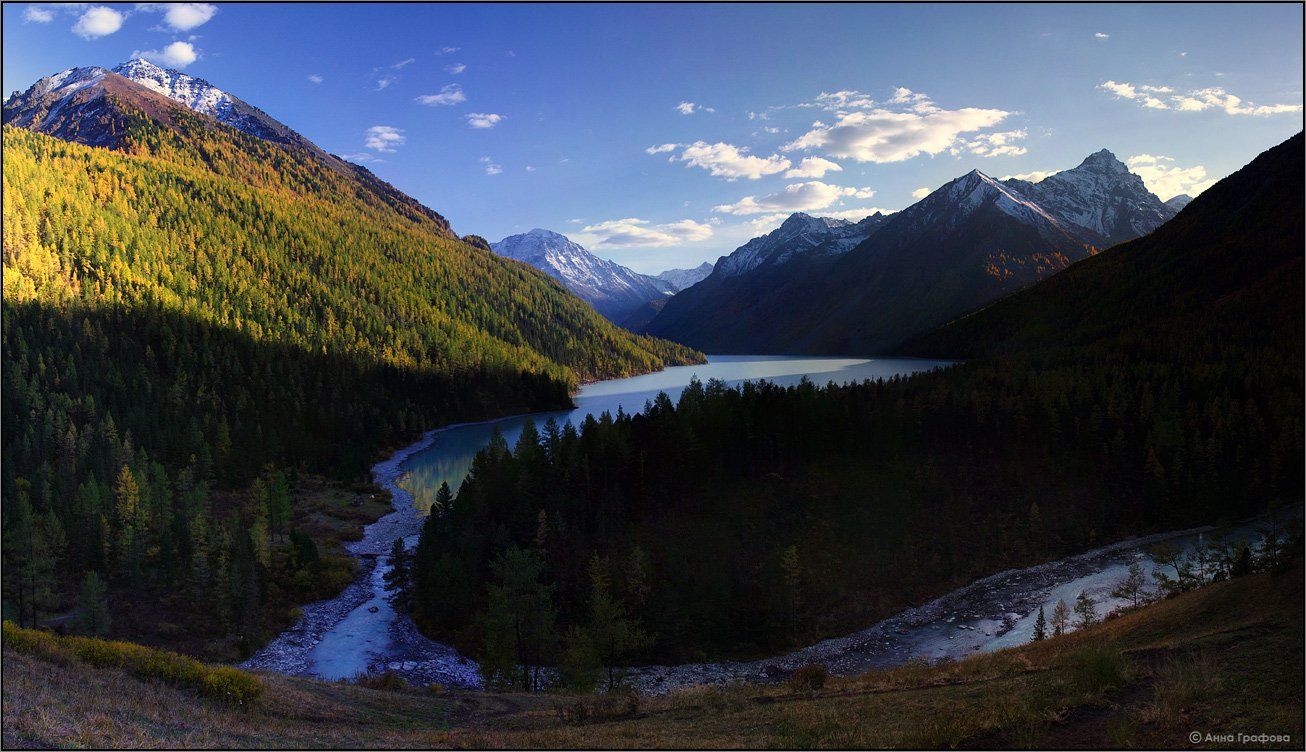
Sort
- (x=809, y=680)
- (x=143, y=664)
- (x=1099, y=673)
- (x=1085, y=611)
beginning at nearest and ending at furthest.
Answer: (x=1099, y=673) → (x=143, y=664) → (x=809, y=680) → (x=1085, y=611)

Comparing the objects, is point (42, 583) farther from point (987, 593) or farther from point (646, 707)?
point (987, 593)

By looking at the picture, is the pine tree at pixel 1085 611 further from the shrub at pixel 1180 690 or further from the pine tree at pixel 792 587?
the shrub at pixel 1180 690

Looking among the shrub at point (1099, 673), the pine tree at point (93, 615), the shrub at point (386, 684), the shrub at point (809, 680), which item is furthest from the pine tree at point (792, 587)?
the pine tree at point (93, 615)

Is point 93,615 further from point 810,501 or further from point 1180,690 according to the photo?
point 1180,690

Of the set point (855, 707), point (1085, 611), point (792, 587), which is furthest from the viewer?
point (792, 587)

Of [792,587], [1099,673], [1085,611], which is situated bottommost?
[792,587]

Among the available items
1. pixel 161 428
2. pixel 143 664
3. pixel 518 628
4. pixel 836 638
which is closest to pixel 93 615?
pixel 518 628

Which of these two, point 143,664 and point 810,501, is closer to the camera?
point 143,664
